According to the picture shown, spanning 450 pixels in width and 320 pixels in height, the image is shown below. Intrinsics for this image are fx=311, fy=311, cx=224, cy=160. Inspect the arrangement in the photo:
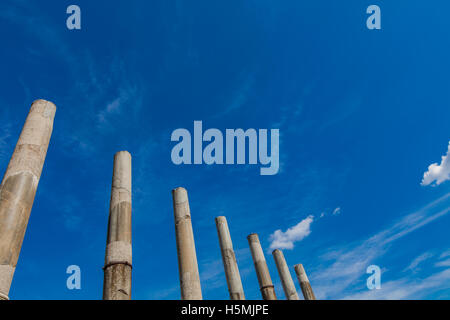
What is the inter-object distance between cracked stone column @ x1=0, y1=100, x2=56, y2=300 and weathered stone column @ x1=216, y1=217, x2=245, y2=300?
624 inches

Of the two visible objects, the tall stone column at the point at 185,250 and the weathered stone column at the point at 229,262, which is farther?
the weathered stone column at the point at 229,262

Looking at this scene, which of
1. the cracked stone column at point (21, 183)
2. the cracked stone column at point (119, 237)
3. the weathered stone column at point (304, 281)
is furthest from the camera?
the weathered stone column at point (304, 281)

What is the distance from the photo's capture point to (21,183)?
9.99 m

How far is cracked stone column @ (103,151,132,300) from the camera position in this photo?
1122cm

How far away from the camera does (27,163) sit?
1052cm

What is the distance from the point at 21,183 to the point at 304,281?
2887 cm

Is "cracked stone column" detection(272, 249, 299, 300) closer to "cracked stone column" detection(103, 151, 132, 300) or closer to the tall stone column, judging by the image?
the tall stone column

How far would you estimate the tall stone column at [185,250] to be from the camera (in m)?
16.6

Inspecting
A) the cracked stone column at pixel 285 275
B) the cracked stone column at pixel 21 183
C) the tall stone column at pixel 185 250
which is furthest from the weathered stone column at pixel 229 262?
the cracked stone column at pixel 21 183

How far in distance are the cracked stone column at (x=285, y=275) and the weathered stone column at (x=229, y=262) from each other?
8.54 metres

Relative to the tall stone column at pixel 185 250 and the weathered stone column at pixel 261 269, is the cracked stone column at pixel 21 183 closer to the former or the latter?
the tall stone column at pixel 185 250

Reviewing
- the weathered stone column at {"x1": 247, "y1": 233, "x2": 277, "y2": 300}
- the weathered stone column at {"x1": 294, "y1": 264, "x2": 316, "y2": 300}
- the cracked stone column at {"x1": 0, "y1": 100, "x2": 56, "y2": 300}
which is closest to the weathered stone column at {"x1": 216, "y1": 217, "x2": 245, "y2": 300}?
the weathered stone column at {"x1": 247, "y1": 233, "x2": 277, "y2": 300}

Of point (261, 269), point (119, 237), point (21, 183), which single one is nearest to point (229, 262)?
point (261, 269)
